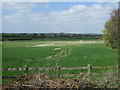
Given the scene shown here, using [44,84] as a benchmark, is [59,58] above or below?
below

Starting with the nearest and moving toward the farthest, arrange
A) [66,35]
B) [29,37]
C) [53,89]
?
[53,89] → [29,37] → [66,35]

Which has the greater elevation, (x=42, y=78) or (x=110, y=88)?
(x=42, y=78)

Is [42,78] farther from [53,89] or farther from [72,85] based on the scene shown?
[72,85]

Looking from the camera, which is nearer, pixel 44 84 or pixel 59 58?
pixel 44 84

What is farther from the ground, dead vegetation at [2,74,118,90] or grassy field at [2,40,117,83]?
dead vegetation at [2,74,118,90]

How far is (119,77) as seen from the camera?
18.3 feet

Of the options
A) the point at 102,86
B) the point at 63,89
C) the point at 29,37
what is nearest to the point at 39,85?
the point at 63,89

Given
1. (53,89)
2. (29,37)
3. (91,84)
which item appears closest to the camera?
(53,89)

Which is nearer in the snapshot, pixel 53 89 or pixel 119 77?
pixel 53 89

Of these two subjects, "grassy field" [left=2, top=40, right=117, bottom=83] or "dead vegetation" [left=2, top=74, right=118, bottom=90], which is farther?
"grassy field" [left=2, top=40, right=117, bottom=83]

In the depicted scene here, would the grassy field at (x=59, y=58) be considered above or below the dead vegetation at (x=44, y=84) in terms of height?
below

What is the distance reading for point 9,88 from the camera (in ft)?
15.6

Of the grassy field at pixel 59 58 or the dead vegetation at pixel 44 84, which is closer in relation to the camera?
the dead vegetation at pixel 44 84

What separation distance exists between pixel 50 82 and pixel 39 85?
0.33 metres
